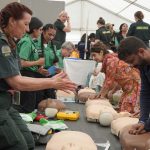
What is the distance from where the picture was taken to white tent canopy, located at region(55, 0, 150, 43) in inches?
448

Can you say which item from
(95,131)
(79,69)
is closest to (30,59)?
(95,131)

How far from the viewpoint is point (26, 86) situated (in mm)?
1970

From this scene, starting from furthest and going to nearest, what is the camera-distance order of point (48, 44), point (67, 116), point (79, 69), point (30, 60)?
point (79, 69)
point (48, 44)
point (30, 60)
point (67, 116)

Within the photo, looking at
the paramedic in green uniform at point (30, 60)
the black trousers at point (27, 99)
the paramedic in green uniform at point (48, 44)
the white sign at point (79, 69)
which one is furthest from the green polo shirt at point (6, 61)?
the white sign at point (79, 69)

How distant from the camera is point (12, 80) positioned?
76.3 inches

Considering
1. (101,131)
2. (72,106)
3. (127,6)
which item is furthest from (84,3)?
(101,131)

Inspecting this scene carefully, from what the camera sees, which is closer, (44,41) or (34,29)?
(34,29)

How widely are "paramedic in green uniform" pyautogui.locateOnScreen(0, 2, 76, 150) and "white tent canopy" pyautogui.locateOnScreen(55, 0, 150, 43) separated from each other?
9.04 metres

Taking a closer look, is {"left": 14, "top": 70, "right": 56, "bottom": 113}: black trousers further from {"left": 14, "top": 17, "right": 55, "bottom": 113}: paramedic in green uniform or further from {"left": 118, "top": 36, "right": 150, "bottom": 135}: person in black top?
{"left": 118, "top": 36, "right": 150, "bottom": 135}: person in black top

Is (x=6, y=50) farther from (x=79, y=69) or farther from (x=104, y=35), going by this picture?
(x=104, y=35)

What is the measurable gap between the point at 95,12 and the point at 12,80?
1067 centimetres

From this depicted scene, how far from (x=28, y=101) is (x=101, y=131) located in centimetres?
91

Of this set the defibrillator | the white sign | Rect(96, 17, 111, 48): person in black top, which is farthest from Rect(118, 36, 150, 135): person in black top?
Rect(96, 17, 111, 48): person in black top

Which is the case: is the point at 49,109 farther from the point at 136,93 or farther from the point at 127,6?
the point at 127,6
